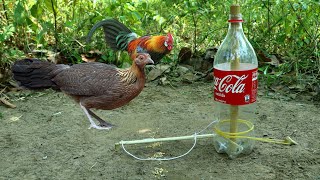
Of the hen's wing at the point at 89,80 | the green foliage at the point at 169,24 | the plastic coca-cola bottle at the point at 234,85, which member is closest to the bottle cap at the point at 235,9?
the plastic coca-cola bottle at the point at 234,85

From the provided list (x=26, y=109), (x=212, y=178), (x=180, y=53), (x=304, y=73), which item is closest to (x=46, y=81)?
(x=26, y=109)

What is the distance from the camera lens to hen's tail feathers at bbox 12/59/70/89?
291 centimetres

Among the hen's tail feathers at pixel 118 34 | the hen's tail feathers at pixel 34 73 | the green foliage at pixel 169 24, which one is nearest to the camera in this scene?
the hen's tail feathers at pixel 34 73

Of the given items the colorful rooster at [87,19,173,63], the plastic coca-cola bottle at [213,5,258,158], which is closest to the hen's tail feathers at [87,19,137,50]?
the colorful rooster at [87,19,173,63]

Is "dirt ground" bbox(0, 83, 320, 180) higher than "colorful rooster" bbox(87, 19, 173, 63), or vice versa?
"colorful rooster" bbox(87, 19, 173, 63)

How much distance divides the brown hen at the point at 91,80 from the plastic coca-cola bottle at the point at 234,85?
0.49 metres

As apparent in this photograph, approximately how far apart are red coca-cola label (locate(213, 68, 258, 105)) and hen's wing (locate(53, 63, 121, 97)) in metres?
0.69

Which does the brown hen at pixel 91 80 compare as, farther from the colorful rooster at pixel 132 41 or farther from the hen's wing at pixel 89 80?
the colorful rooster at pixel 132 41

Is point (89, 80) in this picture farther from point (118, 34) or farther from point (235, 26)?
point (118, 34)

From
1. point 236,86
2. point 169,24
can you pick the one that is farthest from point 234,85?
point 169,24

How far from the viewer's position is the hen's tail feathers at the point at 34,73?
2912mm

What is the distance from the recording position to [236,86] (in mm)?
2504

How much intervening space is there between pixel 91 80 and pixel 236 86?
0.99 m

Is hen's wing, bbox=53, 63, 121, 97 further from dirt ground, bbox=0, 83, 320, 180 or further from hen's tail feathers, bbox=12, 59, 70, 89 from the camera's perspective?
dirt ground, bbox=0, 83, 320, 180
